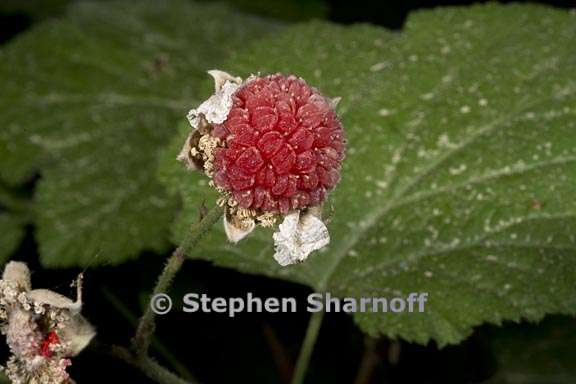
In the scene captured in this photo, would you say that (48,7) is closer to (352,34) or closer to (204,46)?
(204,46)

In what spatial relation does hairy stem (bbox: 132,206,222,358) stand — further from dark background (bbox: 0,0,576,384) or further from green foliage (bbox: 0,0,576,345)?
dark background (bbox: 0,0,576,384)

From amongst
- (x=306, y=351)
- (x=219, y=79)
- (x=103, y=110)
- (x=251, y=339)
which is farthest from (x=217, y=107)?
(x=103, y=110)

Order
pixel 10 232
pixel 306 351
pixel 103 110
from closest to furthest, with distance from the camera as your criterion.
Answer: pixel 306 351 → pixel 10 232 → pixel 103 110

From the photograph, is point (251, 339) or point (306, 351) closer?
point (306, 351)

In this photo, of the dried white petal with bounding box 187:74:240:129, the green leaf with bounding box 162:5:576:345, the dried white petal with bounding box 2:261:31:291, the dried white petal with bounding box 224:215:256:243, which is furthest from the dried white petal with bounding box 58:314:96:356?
the green leaf with bounding box 162:5:576:345

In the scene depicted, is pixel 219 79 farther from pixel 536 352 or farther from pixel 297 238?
pixel 536 352

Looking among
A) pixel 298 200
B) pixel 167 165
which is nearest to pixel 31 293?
pixel 298 200
